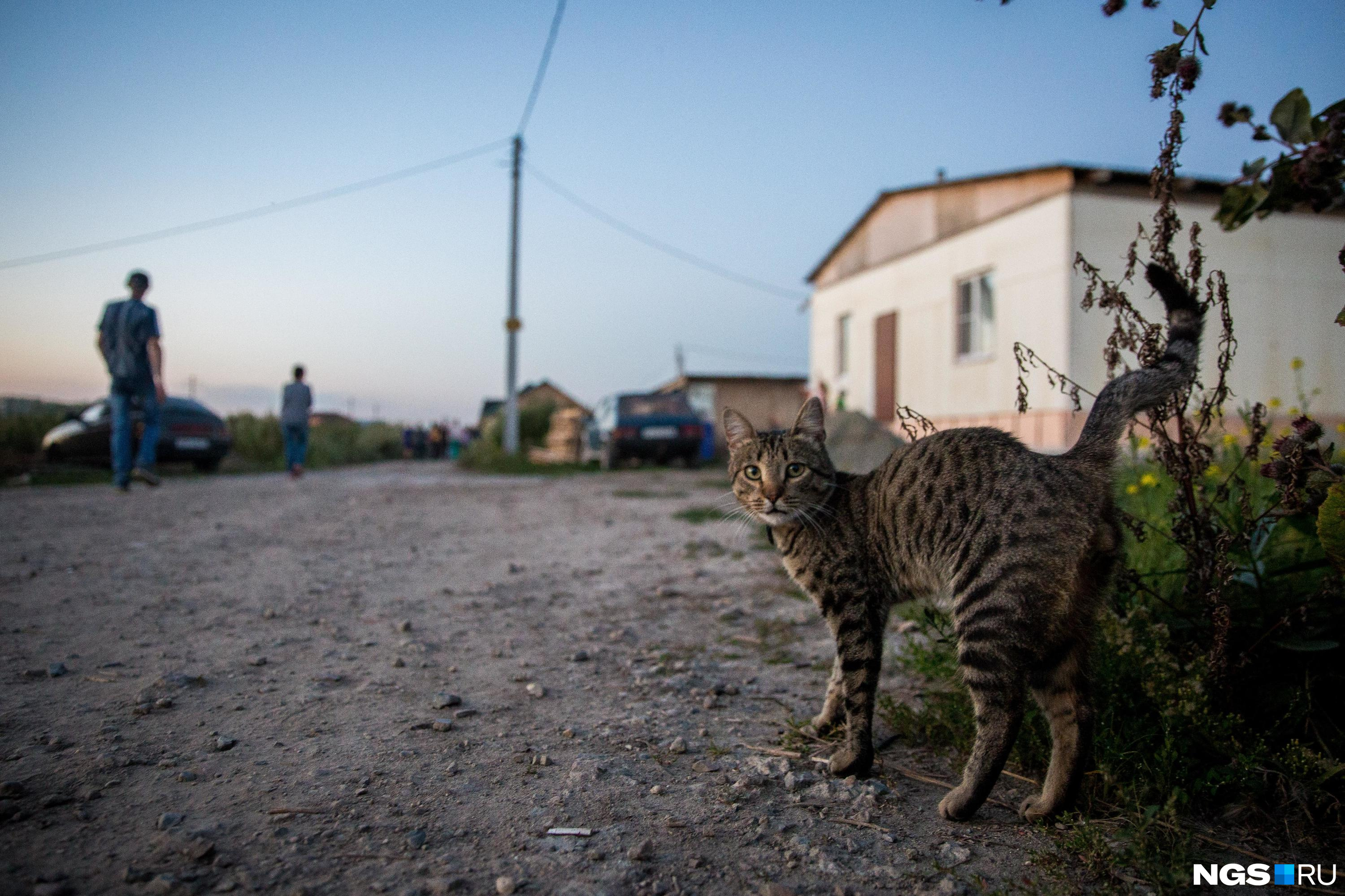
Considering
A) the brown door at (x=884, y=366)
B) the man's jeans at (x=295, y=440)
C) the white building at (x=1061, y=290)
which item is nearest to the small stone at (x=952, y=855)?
the white building at (x=1061, y=290)

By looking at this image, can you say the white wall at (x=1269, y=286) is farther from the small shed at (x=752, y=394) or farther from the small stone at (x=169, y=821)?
the small shed at (x=752, y=394)

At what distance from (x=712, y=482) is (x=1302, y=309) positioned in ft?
30.7

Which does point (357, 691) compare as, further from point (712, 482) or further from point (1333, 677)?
point (712, 482)

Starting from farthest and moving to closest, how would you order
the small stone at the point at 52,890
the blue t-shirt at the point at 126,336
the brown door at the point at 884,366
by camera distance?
the brown door at the point at 884,366
the blue t-shirt at the point at 126,336
the small stone at the point at 52,890

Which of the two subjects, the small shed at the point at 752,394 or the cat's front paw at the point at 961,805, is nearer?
the cat's front paw at the point at 961,805

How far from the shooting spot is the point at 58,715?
2.56m

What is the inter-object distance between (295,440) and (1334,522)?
1406 cm

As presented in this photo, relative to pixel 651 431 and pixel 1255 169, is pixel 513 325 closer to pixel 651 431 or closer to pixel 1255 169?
pixel 651 431

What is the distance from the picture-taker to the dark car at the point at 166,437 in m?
12.8

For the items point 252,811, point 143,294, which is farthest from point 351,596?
point 143,294

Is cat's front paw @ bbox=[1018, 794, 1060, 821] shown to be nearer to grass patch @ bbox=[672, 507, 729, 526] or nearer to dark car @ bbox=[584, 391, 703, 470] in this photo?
grass patch @ bbox=[672, 507, 729, 526]

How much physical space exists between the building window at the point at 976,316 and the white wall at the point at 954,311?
14 cm

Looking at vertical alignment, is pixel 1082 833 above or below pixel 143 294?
below

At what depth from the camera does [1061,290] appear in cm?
1142
